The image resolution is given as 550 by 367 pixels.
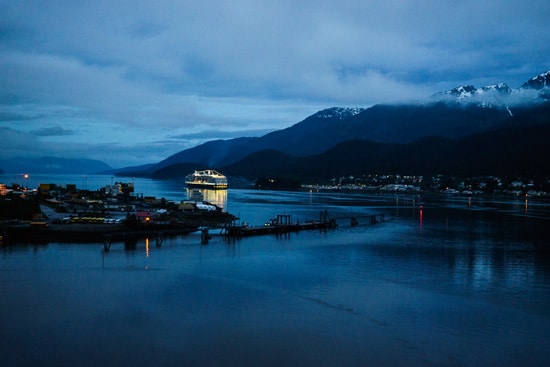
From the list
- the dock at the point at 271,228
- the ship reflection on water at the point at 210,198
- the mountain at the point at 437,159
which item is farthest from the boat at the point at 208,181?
the dock at the point at 271,228

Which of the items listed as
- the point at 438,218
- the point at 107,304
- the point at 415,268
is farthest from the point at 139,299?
the point at 438,218

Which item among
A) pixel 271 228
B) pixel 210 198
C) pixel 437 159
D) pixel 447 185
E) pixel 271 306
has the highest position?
pixel 437 159

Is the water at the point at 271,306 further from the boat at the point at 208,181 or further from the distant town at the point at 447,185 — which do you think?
the boat at the point at 208,181

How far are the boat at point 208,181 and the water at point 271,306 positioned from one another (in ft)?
255

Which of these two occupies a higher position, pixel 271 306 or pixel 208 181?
pixel 208 181

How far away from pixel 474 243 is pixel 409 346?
15547mm

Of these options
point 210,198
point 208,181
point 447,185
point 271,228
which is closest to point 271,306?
point 271,228

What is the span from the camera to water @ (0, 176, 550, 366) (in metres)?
9.15

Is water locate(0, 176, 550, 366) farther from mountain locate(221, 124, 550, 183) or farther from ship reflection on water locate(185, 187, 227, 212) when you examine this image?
mountain locate(221, 124, 550, 183)

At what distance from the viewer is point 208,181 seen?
340ft

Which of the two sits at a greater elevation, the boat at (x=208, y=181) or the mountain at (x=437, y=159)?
the mountain at (x=437, y=159)

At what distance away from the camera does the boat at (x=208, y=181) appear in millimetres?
98269

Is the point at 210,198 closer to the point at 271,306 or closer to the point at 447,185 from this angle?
the point at 447,185

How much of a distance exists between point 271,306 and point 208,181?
92.7 meters
